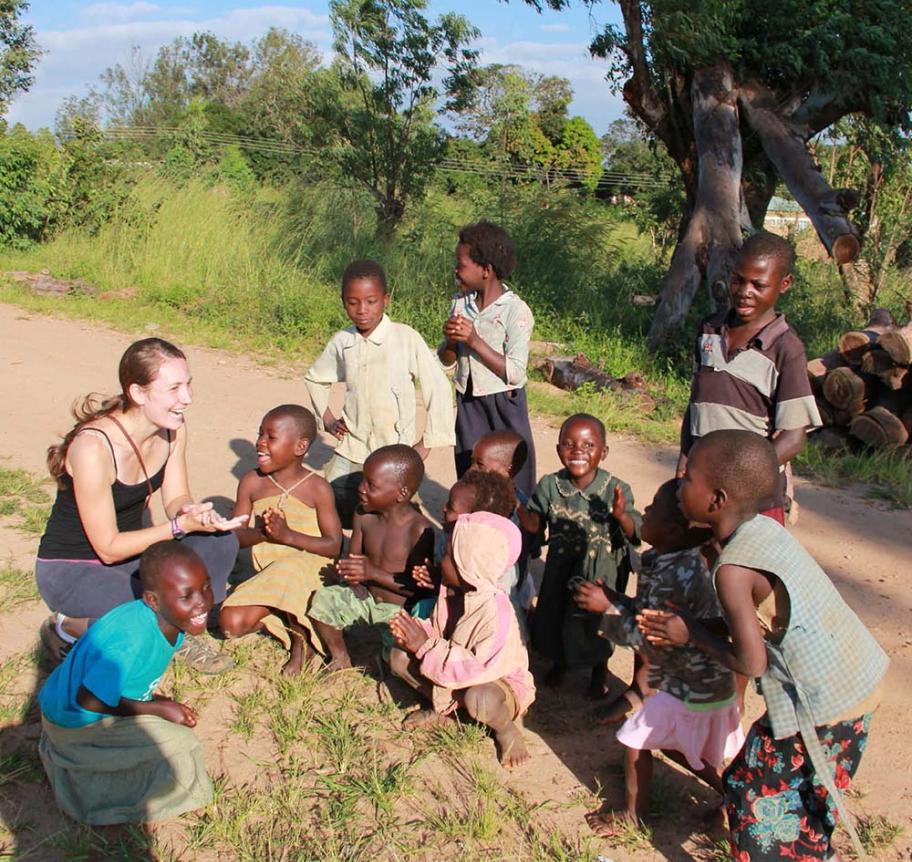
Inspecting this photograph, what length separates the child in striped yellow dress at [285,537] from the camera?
137 inches

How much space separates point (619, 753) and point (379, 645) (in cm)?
115

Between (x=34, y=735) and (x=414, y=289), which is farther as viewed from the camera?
(x=414, y=289)

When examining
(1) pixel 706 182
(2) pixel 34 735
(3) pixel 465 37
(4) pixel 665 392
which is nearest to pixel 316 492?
(2) pixel 34 735

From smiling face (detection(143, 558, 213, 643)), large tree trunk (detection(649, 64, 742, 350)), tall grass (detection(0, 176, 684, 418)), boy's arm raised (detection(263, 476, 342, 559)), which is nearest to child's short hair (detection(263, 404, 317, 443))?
boy's arm raised (detection(263, 476, 342, 559))

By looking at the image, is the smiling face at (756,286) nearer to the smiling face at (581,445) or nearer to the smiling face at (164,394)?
the smiling face at (581,445)

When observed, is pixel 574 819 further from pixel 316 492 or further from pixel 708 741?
pixel 316 492

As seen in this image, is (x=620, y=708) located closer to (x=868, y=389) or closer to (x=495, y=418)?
(x=495, y=418)

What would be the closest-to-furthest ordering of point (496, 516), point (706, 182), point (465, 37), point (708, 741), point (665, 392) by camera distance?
point (708, 741)
point (496, 516)
point (665, 392)
point (706, 182)
point (465, 37)

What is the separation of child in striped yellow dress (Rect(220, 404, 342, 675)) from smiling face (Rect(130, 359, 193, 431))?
15.8 inches

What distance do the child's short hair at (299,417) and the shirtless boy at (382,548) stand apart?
0.40m

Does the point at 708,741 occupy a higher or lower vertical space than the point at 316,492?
lower

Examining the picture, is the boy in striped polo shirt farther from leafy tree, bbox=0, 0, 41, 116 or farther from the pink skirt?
leafy tree, bbox=0, 0, 41, 116

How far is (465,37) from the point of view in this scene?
1154cm

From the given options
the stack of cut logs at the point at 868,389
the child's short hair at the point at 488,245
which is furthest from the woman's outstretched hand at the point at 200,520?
the stack of cut logs at the point at 868,389
